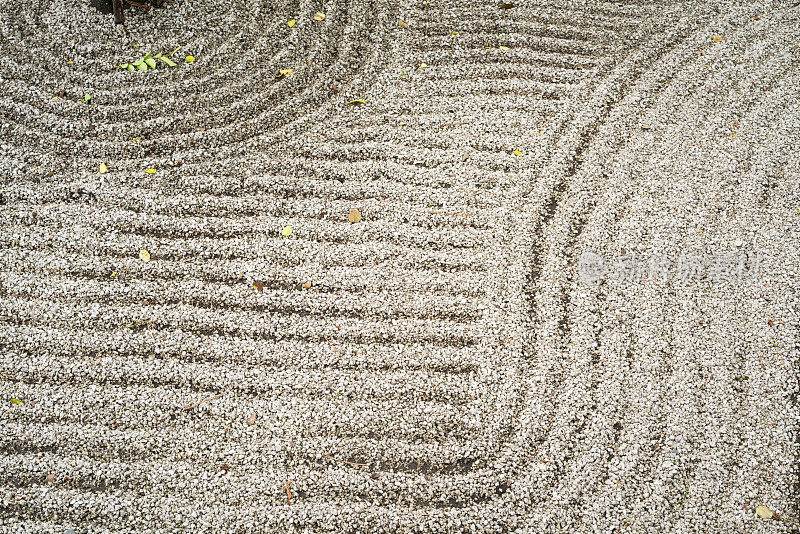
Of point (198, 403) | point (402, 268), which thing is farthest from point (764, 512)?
point (198, 403)

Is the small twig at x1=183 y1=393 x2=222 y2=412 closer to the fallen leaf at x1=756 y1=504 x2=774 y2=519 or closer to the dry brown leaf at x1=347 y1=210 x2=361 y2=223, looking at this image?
the dry brown leaf at x1=347 y1=210 x2=361 y2=223

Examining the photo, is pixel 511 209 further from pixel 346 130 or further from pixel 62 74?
pixel 62 74

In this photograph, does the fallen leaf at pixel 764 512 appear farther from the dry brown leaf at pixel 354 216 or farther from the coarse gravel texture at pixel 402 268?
the dry brown leaf at pixel 354 216

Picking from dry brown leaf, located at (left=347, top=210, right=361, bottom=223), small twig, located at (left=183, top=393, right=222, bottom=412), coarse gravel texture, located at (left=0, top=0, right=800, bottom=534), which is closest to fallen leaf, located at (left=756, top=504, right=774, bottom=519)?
coarse gravel texture, located at (left=0, top=0, right=800, bottom=534)

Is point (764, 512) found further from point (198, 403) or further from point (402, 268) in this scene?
point (198, 403)

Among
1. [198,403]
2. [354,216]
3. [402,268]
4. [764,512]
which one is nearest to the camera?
[764,512]

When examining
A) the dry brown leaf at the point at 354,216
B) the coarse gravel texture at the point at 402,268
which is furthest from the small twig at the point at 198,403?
the dry brown leaf at the point at 354,216
